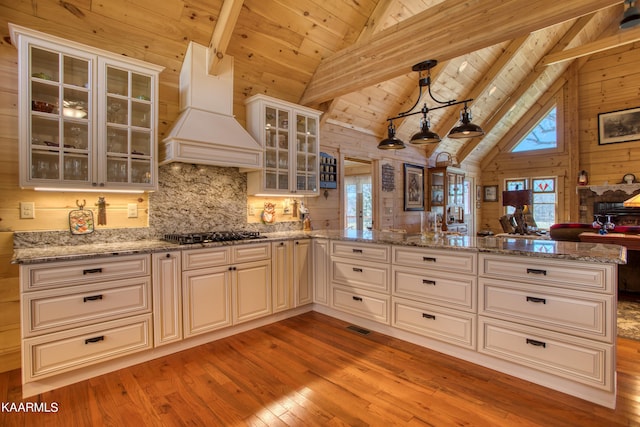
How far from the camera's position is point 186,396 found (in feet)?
6.89

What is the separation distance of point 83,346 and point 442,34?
3698 millimetres

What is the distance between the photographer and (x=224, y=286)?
2965mm

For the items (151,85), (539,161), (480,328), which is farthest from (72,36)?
(539,161)

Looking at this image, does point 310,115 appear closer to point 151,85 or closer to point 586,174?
point 151,85

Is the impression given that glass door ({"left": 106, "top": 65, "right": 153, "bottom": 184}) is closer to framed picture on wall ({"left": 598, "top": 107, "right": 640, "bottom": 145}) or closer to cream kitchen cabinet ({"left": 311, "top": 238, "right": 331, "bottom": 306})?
cream kitchen cabinet ({"left": 311, "top": 238, "right": 331, "bottom": 306})

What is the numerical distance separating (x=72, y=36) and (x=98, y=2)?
346mm

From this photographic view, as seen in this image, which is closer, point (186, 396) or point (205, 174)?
point (186, 396)

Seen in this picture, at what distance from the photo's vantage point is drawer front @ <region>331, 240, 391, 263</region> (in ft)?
9.86

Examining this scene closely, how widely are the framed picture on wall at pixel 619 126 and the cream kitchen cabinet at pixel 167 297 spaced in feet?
28.3

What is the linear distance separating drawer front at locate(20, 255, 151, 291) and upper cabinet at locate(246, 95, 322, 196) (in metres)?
1.50

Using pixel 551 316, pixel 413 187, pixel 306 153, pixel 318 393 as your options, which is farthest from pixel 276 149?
pixel 413 187

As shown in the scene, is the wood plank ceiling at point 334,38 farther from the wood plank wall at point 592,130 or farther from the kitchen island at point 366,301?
the wood plank wall at point 592,130

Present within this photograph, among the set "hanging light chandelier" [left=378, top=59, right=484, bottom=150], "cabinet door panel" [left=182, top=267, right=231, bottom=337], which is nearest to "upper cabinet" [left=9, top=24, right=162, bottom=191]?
"cabinet door panel" [left=182, top=267, right=231, bottom=337]

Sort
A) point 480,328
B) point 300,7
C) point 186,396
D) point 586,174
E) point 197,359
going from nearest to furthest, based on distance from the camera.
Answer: point 186,396
point 480,328
point 197,359
point 300,7
point 586,174
